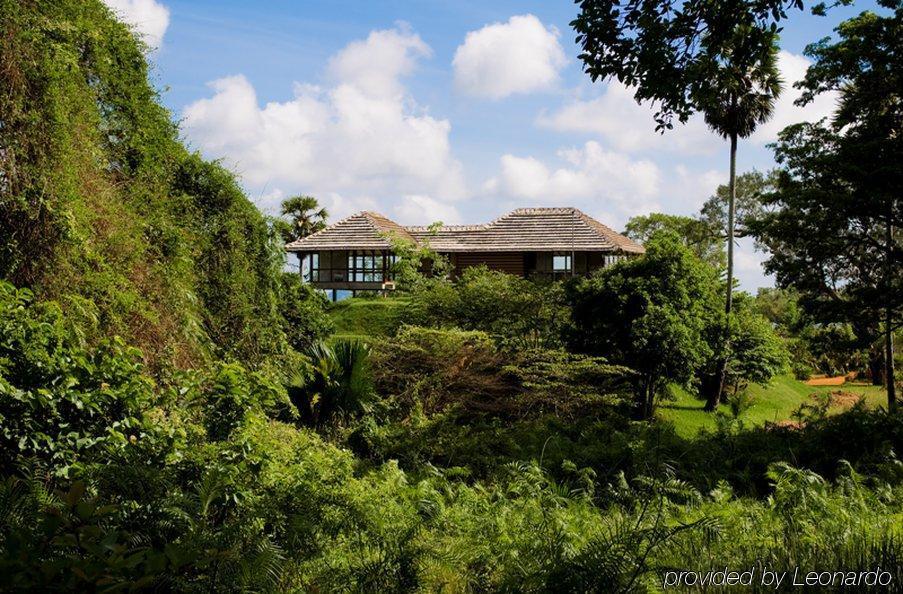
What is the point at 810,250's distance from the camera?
18797 millimetres

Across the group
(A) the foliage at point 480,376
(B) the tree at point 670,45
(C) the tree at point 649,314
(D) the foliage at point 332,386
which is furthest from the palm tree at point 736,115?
(B) the tree at point 670,45

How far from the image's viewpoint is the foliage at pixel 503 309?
21438mm

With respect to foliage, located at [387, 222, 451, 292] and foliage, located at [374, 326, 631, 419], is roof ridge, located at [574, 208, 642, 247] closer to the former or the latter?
foliage, located at [387, 222, 451, 292]

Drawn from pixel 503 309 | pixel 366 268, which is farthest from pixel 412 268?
pixel 366 268

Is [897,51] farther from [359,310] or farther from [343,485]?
[359,310]

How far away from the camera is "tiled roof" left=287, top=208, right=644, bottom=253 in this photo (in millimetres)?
34188

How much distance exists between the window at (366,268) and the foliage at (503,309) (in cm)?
1518

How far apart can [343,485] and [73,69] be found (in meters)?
6.18

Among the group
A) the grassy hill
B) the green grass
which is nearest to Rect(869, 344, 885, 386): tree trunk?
the grassy hill

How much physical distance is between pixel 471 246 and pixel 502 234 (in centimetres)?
158

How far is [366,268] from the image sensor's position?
37500 mm

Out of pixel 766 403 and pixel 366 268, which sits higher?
pixel 366 268

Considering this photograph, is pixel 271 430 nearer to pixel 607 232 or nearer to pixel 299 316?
pixel 299 316

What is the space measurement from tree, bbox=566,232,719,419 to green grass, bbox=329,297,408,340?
7411 millimetres
